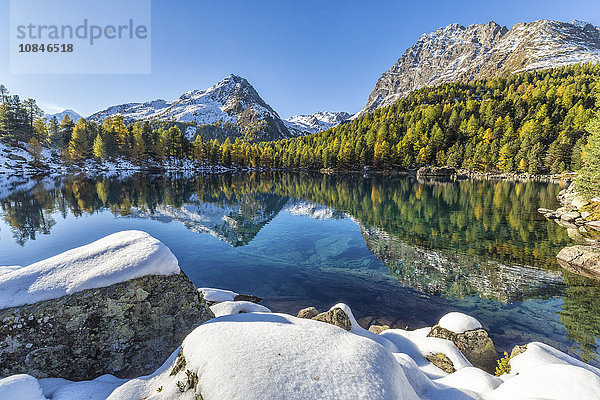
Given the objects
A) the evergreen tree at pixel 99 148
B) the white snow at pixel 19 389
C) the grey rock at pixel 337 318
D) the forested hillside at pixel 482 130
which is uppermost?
the forested hillside at pixel 482 130

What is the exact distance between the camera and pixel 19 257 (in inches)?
626

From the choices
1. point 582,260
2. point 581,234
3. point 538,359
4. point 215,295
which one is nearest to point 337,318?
point 538,359

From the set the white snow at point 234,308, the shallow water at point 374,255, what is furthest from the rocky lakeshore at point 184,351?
the shallow water at point 374,255

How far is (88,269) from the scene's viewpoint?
17.8 ft

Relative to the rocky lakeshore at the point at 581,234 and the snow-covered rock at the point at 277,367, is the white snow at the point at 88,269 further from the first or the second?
the rocky lakeshore at the point at 581,234

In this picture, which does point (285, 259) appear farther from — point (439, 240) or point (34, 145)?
point (34, 145)

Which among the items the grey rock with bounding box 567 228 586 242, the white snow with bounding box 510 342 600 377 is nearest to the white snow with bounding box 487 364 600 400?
the white snow with bounding box 510 342 600 377

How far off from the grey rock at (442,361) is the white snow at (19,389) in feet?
28.6

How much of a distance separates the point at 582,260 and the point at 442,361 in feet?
53.4

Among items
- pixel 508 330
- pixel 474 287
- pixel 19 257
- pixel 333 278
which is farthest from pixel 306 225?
pixel 19 257

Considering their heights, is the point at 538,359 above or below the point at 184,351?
below

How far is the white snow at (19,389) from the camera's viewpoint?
129 inches

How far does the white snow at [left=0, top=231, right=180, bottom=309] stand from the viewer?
16.3 ft

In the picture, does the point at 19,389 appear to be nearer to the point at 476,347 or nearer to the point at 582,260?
the point at 476,347
